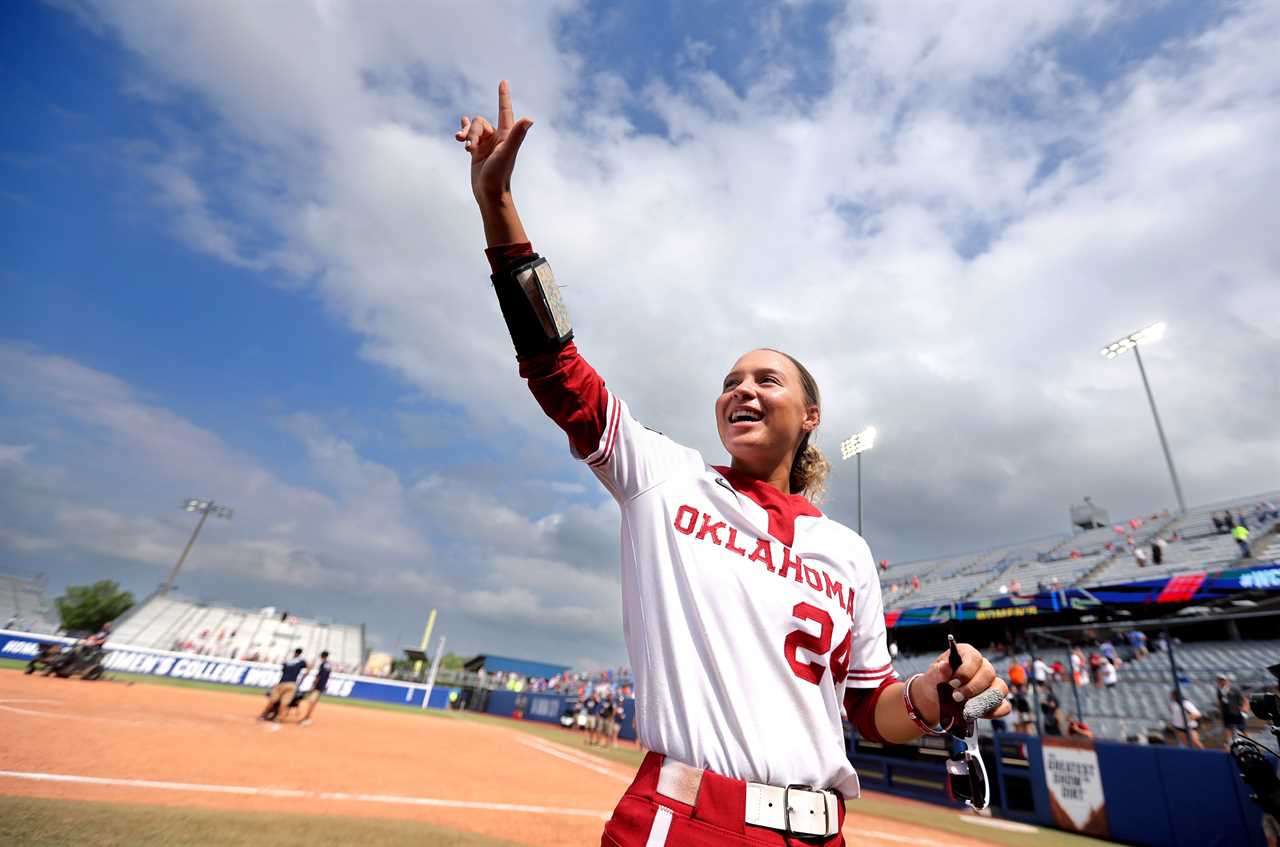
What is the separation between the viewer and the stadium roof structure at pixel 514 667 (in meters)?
47.2

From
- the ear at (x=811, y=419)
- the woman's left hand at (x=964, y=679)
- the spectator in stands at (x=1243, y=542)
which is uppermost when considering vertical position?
the spectator in stands at (x=1243, y=542)

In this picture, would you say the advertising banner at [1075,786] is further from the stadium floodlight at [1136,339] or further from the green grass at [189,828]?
the stadium floodlight at [1136,339]

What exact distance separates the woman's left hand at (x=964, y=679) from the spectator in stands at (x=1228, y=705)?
10.6 m

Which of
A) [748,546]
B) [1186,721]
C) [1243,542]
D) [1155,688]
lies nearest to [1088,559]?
[1243,542]

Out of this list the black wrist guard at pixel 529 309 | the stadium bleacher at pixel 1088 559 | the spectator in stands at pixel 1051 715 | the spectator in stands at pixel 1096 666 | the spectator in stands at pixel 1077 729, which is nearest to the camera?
the black wrist guard at pixel 529 309

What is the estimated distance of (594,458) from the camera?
1.55 meters

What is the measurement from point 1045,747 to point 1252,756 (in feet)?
30.3

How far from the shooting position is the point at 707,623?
1524mm

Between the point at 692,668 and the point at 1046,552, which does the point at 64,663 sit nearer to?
the point at 692,668

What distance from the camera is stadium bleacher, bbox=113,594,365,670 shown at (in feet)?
137

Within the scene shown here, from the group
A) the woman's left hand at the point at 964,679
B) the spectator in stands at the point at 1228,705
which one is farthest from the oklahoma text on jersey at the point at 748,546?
the spectator in stands at the point at 1228,705

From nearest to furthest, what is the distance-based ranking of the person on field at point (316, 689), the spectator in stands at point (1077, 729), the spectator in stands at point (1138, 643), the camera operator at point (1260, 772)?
1. the camera operator at point (1260, 772)
2. the spectator in stands at point (1077, 729)
3. the person on field at point (316, 689)
4. the spectator in stands at point (1138, 643)

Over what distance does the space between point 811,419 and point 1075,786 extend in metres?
13.9

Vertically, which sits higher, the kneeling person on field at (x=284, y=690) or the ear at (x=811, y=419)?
the ear at (x=811, y=419)
